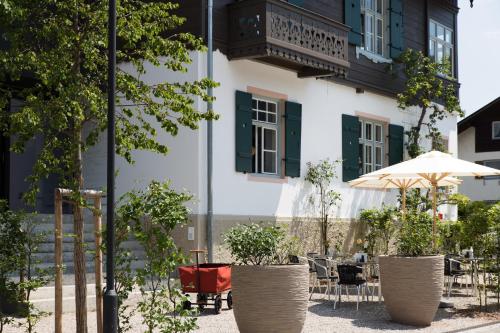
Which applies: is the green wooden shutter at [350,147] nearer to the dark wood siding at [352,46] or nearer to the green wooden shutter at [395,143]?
the dark wood siding at [352,46]

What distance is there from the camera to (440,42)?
21.9 meters

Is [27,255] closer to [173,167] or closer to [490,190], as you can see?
[173,167]

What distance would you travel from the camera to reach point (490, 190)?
40.2m

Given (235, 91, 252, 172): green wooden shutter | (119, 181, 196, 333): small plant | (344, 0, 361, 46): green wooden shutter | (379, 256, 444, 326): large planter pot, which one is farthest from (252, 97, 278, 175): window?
(119, 181, 196, 333): small plant

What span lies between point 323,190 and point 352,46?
3635 millimetres

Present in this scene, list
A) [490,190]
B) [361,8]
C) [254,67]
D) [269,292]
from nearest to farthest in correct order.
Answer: [269,292] < [254,67] < [361,8] < [490,190]

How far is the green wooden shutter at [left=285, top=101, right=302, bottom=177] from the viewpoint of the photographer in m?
15.7

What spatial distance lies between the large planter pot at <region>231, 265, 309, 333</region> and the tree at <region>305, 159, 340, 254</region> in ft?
25.4

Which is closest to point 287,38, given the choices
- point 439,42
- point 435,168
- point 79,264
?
point 435,168

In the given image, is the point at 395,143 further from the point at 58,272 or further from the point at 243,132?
the point at 58,272

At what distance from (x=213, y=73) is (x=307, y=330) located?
5.88m

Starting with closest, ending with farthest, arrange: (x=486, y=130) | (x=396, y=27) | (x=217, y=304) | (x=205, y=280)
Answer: (x=205, y=280) < (x=217, y=304) < (x=396, y=27) < (x=486, y=130)

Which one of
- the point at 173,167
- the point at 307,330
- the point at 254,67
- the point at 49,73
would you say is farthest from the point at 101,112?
the point at 254,67

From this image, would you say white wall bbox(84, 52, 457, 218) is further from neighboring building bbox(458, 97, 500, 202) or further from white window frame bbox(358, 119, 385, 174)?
neighboring building bbox(458, 97, 500, 202)
